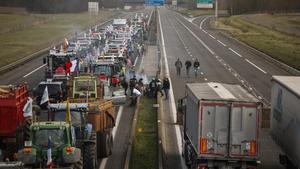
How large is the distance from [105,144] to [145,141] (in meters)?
3.50

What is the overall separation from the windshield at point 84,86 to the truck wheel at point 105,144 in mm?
10027

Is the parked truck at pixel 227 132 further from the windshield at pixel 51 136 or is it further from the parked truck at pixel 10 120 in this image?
the parked truck at pixel 10 120

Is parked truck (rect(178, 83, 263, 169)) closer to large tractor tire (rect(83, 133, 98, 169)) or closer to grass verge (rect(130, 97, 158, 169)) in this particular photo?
large tractor tire (rect(83, 133, 98, 169))

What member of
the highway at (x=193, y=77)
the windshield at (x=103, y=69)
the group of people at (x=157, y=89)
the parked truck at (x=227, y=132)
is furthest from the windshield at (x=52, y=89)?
the parked truck at (x=227, y=132)

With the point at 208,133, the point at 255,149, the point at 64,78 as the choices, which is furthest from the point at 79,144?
the point at 64,78

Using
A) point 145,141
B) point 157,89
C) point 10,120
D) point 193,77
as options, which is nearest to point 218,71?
point 193,77

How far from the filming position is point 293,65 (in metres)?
55.2

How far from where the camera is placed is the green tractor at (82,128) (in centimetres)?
1839

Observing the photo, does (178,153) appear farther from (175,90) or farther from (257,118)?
(175,90)

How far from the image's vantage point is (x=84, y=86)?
3241 cm

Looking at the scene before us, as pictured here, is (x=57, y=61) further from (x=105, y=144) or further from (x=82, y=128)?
(x=82, y=128)

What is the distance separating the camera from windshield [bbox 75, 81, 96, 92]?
32.1m

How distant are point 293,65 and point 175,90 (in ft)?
57.3

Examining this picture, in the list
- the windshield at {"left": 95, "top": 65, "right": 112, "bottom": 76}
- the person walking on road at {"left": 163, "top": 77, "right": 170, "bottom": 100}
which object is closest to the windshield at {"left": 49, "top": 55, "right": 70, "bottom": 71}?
the windshield at {"left": 95, "top": 65, "right": 112, "bottom": 76}
